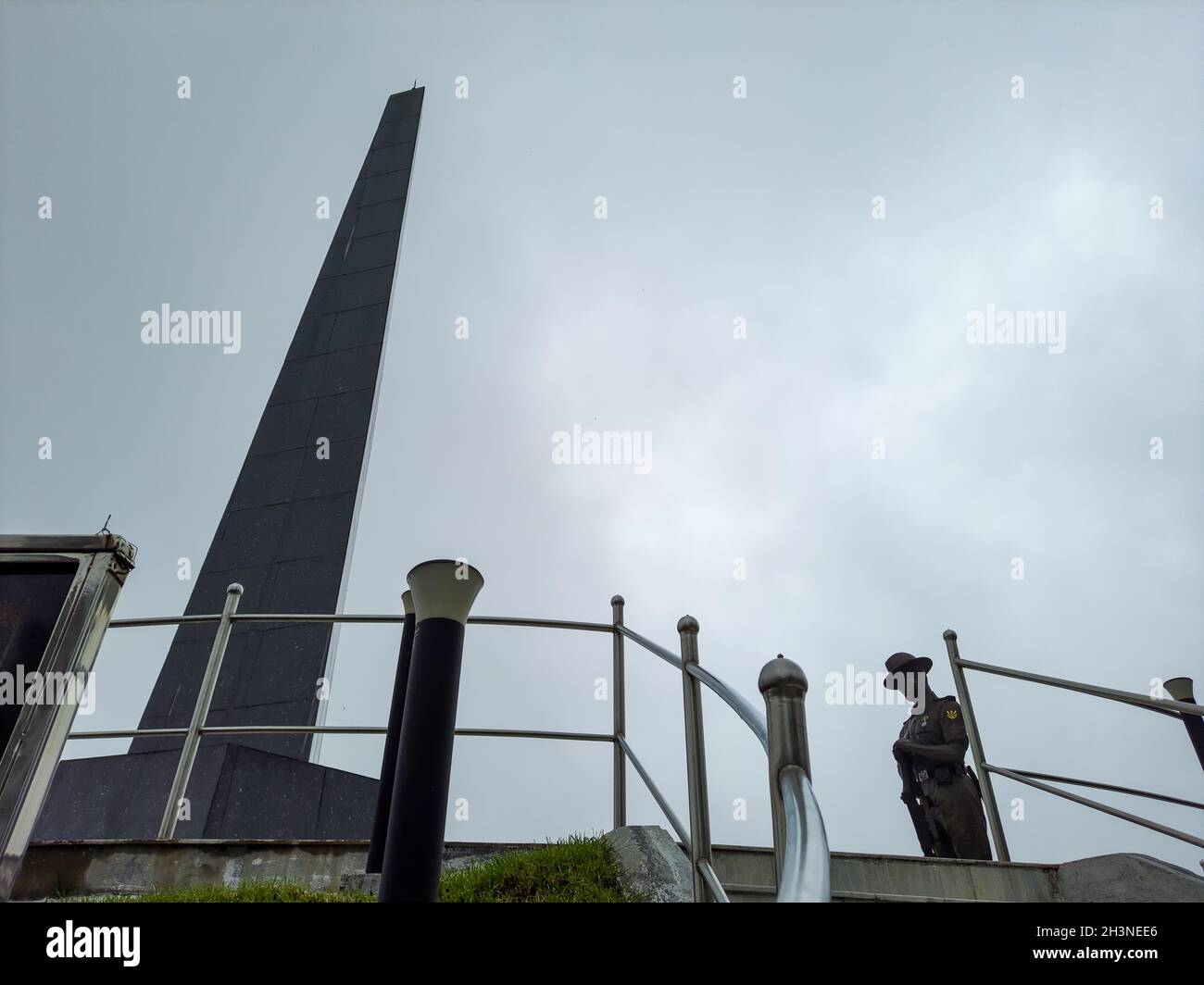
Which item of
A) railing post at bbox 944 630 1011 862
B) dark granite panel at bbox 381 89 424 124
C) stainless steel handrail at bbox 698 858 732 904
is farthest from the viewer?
dark granite panel at bbox 381 89 424 124

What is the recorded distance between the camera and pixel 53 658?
2.29 meters

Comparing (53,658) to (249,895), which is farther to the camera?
(249,895)

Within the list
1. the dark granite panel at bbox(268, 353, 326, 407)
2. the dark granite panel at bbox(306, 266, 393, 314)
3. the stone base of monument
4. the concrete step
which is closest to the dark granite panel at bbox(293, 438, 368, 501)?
the dark granite panel at bbox(268, 353, 326, 407)

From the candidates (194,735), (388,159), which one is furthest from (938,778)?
(388,159)

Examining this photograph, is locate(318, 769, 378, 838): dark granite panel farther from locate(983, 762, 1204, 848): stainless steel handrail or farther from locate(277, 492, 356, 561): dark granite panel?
locate(983, 762, 1204, 848): stainless steel handrail

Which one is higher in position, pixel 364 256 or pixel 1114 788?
pixel 364 256

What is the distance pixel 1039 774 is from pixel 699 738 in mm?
2785

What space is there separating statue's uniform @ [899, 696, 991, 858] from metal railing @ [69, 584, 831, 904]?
7.31 ft

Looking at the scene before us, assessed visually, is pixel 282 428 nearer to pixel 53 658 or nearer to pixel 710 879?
pixel 53 658

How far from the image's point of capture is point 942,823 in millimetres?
4859

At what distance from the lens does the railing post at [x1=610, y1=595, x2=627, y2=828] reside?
382 centimetres
